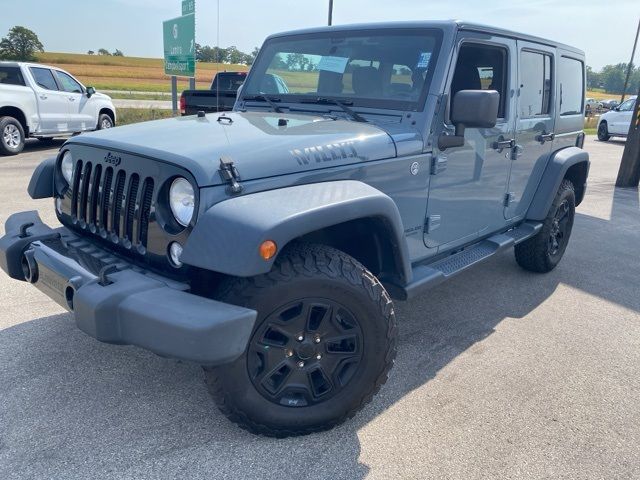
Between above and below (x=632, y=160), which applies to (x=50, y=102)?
above

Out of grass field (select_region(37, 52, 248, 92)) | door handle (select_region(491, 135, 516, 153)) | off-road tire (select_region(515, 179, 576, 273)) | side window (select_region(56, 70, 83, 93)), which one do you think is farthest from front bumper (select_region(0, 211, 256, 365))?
grass field (select_region(37, 52, 248, 92))

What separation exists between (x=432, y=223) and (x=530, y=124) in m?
1.52

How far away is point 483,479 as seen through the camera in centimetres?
232

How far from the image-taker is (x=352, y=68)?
342 cm

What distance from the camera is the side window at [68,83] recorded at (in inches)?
459

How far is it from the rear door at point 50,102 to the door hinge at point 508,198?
10.2 metres

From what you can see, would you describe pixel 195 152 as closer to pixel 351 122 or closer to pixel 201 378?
pixel 351 122

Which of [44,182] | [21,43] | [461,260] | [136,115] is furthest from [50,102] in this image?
[21,43]

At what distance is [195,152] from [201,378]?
1316 mm

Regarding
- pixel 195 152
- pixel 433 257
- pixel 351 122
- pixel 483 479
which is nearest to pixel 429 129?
pixel 351 122

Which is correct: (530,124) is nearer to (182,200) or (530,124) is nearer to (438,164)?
(438,164)

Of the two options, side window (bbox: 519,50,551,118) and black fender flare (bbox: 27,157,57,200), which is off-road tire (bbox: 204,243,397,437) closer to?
black fender flare (bbox: 27,157,57,200)

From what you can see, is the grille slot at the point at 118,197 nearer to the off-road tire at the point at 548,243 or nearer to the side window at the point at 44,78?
the off-road tire at the point at 548,243

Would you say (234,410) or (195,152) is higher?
(195,152)
